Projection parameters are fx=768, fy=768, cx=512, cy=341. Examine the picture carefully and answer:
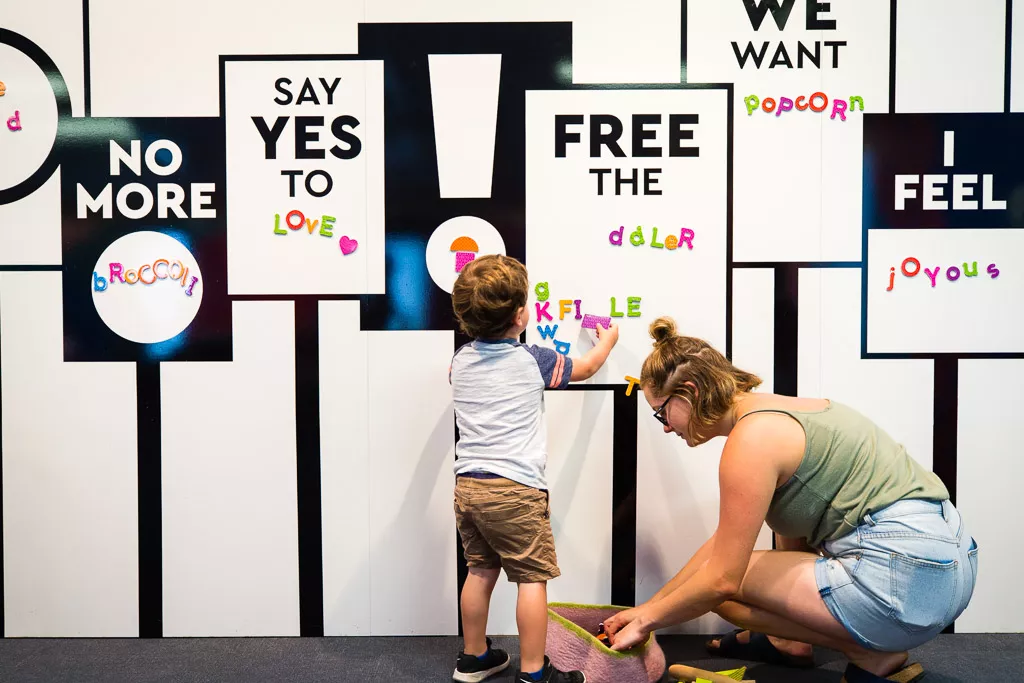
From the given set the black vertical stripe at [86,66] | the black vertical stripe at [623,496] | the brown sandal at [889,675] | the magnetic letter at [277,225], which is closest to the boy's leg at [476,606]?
the black vertical stripe at [623,496]

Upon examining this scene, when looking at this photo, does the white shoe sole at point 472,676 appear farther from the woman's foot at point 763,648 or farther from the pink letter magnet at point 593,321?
the pink letter magnet at point 593,321

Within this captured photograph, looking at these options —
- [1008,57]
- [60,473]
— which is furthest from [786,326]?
[60,473]

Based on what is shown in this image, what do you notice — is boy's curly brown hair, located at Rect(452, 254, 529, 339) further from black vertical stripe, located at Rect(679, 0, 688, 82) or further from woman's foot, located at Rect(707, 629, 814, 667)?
woman's foot, located at Rect(707, 629, 814, 667)

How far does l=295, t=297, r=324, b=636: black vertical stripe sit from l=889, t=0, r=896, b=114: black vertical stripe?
186 centimetres

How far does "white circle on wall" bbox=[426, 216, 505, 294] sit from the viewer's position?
2342 mm

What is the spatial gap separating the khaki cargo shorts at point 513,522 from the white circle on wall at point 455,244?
67 centimetres

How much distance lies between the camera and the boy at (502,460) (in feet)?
6.38

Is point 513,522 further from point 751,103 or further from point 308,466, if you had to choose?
point 751,103

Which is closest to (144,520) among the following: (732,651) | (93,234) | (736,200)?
(93,234)

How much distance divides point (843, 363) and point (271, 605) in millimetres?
1917

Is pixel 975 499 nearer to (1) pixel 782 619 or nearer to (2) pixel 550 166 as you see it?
(1) pixel 782 619

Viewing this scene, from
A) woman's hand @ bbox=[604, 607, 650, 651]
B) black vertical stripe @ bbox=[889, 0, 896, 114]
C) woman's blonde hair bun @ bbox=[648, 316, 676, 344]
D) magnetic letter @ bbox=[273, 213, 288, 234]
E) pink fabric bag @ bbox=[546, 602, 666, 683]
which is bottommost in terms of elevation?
pink fabric bag @ bbox=[546, 602, 666, 683]

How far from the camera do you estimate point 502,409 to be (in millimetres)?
1976

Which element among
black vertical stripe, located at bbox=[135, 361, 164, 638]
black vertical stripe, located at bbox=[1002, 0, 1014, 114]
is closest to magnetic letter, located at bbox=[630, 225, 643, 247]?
black vertical stripe, located at bbox=[1002, 0, 1014, 114]
